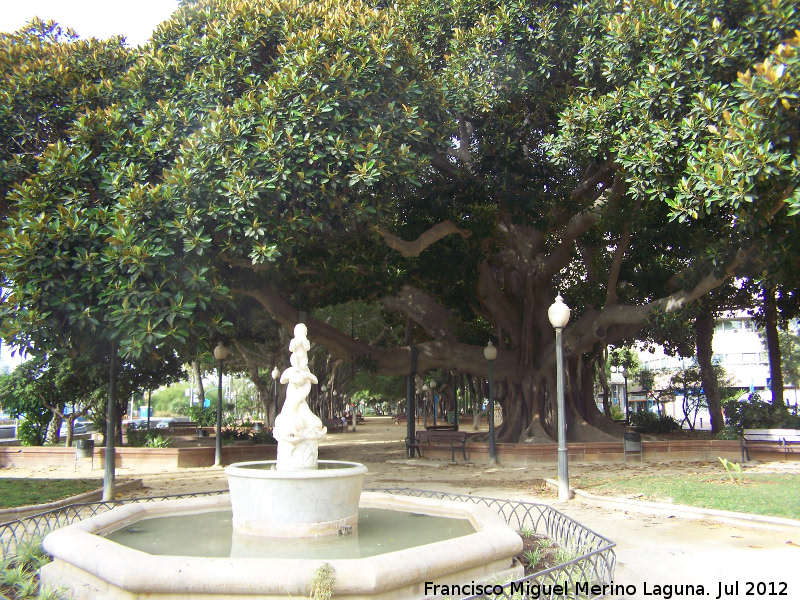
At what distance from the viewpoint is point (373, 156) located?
11.0 meters

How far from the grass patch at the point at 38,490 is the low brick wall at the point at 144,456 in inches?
134

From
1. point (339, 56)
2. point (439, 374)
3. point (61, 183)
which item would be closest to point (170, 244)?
point (61, 183)

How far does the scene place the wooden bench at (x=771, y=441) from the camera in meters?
14.2

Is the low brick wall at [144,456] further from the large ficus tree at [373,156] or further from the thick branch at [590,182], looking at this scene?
the thick branch at [590,182]

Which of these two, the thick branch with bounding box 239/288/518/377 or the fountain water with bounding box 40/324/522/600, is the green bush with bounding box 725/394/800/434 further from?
the fountain water with bounding box 40/324/522/600

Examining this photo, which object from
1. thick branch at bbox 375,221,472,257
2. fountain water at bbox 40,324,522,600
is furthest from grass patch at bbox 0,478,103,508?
thick branch at bbox 375,221,472,257

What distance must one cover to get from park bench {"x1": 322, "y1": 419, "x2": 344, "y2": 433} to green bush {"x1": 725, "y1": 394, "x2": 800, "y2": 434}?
20178 millimetres

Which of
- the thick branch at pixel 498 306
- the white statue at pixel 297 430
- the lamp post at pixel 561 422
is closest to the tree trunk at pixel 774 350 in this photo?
the thick branch at pixel 498 306

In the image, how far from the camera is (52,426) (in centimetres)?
2175

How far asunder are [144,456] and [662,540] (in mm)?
13682

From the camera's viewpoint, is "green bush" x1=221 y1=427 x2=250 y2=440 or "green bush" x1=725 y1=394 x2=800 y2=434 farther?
"green bush" x1=221 y1=427 x2=250 y2=440

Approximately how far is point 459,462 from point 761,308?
448 inches

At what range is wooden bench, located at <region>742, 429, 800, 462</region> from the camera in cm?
1420

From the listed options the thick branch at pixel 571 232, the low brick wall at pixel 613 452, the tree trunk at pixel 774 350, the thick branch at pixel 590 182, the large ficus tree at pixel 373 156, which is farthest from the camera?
the tree trunk at pixel 774 350
